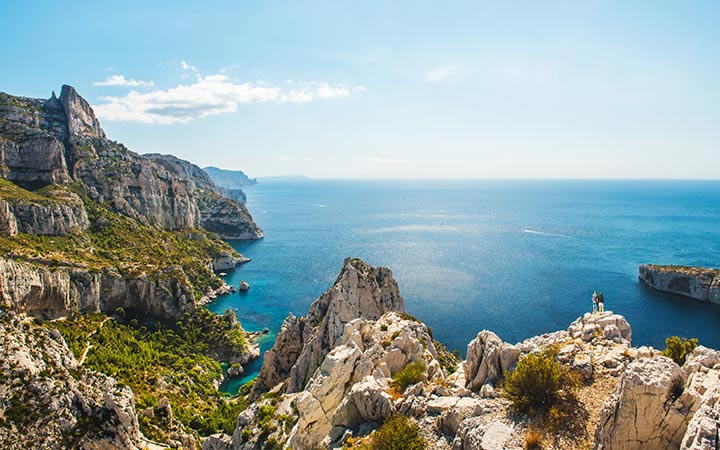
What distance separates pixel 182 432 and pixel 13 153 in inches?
3655

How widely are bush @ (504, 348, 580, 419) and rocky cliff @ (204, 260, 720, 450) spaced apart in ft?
1.65

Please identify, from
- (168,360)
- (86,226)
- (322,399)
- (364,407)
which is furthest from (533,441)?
(86,226)

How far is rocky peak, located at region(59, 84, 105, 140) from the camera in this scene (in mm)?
134125

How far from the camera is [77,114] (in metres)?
140

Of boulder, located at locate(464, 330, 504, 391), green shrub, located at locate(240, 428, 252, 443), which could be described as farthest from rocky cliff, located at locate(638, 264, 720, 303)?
green shrub, located at locate(240, 428, 252, 443)

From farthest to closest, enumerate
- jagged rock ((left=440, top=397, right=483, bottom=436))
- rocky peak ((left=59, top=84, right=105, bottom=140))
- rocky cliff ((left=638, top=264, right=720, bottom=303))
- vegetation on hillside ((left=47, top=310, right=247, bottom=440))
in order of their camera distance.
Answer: rocky peak ((left=59, top=84, right=105, bottom=140)) → rocky cliff ((left=638, top=264, right=720, bottom=303)) → vegetation on hillside ((left=47, top=310, right=247, bottom=440)) → jagged rock ((left=440, top=397, right=483, bottom=436))

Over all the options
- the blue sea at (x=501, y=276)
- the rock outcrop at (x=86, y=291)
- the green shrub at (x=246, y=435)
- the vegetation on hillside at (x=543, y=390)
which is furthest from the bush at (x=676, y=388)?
the rock outcrop at (x=86, y=291)

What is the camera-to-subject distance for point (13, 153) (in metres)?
102

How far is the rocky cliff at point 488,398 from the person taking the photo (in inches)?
608

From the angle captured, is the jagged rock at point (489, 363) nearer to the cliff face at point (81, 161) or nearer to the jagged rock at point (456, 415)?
the jagged rock at point (456, 415)

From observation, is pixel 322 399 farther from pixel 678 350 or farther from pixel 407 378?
pixel 678 350

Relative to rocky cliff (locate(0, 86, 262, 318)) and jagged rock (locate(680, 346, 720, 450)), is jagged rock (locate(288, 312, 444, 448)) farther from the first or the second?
rocky cliff (locate(0, 86, 262, 318))

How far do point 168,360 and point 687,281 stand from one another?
381 feet

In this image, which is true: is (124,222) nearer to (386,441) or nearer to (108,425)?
(108,425)
